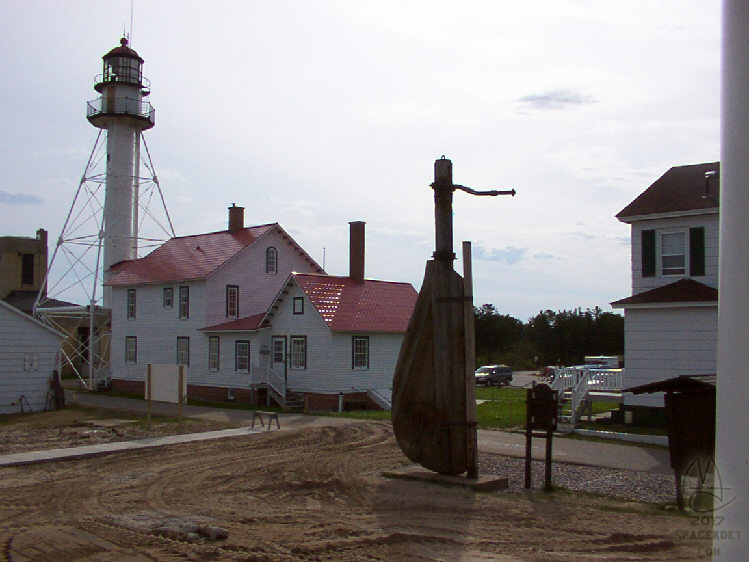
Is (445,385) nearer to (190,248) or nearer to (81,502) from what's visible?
(81,502)

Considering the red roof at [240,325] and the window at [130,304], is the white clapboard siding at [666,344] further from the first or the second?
the window at [130,304]

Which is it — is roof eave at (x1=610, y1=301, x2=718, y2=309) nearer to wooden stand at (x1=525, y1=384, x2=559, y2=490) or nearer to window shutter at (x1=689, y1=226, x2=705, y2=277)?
window shutter at (x1=689, y1=226, x2=705, y2=277)

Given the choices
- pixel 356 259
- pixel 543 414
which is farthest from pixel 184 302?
pixel 543 414

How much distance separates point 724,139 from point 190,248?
3779 centimetres

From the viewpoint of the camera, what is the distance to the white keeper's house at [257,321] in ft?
101

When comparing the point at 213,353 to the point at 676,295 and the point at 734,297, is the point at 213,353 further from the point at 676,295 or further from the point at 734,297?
the point at 734,297

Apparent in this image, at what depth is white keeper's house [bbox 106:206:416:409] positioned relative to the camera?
101 ft

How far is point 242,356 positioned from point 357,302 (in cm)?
566

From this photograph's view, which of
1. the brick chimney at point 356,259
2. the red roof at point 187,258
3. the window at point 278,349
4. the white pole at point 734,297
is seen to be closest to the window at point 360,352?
the window at point 278,349

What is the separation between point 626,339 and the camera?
2114 cm

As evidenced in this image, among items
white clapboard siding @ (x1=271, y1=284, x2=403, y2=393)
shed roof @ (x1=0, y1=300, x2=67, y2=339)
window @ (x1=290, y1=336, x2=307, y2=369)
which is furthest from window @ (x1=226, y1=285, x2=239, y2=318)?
shed roof @ (x1=0, y1=300, x2=67, y2=339)

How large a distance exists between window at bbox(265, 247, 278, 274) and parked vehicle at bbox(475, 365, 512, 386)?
15.4 m

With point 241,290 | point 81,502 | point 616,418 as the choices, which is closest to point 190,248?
point 241,290

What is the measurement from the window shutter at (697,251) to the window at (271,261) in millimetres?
21572
